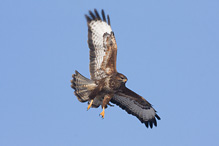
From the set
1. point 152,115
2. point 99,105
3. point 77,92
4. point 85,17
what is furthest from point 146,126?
point 85,17

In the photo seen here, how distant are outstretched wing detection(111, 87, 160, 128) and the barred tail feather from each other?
1590 mm

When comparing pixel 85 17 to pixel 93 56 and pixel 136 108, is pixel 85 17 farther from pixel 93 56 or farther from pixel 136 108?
pixel 136 108

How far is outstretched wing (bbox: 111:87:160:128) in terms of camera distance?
1434 cm

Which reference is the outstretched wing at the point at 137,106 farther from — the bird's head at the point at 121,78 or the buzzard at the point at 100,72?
the bird's head at the point at 121,78

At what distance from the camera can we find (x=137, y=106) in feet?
47.8

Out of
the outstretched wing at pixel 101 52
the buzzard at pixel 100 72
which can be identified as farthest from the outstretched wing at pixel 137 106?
the outstretched wing at pixel 101 52

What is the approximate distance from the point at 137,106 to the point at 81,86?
2506 millimetres

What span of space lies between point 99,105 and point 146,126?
85.4 inches

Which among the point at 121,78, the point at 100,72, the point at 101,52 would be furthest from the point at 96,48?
the point at 121,78

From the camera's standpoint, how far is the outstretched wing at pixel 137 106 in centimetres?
1434

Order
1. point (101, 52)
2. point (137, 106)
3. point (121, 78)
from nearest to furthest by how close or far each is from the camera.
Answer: point (121, 78), point (101, 52), point (137, 106)

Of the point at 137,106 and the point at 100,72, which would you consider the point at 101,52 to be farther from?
the point at 137,106

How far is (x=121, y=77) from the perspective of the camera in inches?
508

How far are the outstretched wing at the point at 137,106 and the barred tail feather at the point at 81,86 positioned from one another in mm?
1590
